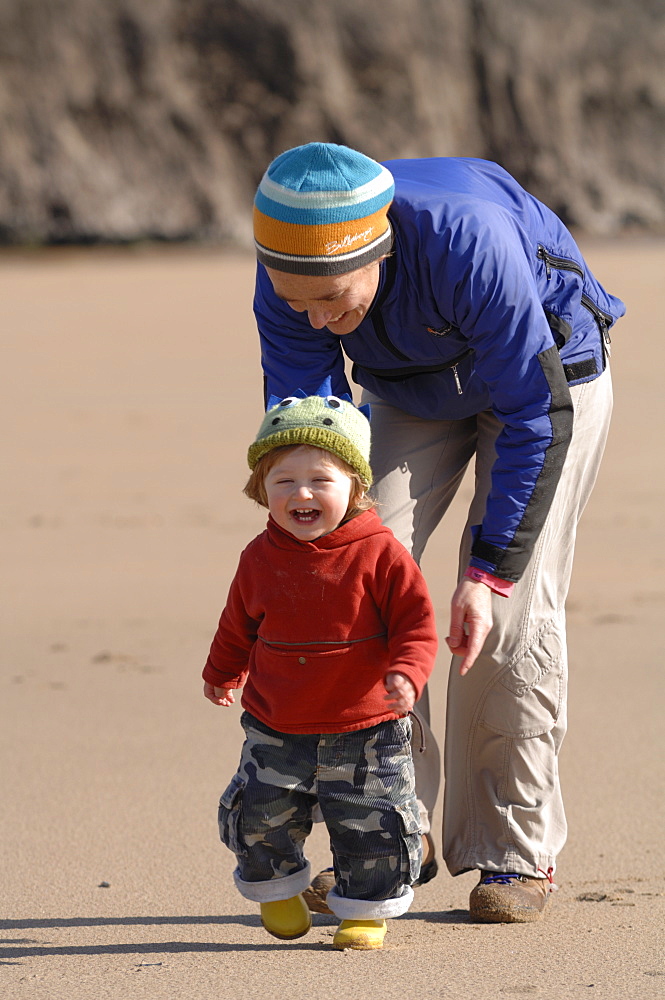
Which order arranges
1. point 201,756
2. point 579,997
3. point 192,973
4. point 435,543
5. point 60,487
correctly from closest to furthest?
1. point 579,997
2. point 192,973
3. point 201,756
4. point 435,543
5. point 60,487

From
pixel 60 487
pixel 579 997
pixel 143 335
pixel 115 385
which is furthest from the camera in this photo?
pixel 143 335

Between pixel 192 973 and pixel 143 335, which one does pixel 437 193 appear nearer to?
pixel 192 973

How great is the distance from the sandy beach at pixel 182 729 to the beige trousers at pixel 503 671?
20 cm

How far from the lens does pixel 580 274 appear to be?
9.91 ft

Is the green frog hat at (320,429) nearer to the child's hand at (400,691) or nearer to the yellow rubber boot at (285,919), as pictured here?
the child's hand at (400,691)

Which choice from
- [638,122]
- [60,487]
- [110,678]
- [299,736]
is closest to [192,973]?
[299,736]

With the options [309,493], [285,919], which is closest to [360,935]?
[285,919]

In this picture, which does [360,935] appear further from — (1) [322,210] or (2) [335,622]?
(1) [322,210]

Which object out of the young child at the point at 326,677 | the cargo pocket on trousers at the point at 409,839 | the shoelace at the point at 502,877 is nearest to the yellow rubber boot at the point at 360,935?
the young child at the point at 326,677

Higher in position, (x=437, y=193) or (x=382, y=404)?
(x=437, y=193)

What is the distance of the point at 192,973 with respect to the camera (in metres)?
2.62

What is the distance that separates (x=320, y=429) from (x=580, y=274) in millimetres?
834

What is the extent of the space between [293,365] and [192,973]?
136 centimetres

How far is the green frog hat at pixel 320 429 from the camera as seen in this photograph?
2611 millimetres
